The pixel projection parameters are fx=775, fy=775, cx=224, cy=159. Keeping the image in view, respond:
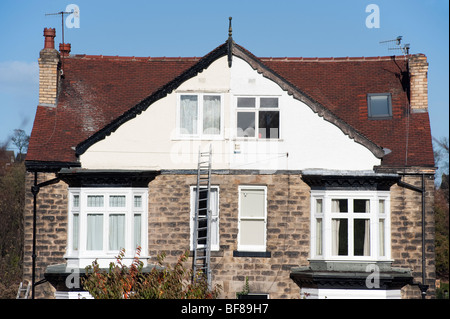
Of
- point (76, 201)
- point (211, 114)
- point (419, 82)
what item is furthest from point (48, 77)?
point (419, 82)

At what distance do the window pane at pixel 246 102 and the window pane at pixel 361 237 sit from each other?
4.71 metres

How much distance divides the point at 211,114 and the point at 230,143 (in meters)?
1.09

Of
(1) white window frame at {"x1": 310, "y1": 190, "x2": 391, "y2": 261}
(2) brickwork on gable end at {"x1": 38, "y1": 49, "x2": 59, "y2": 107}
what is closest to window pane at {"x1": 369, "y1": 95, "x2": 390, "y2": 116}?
(1) white window frame at {"x1": 310, "y1": 190, "x2": 391, "y2": 261}

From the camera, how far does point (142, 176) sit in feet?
76.2

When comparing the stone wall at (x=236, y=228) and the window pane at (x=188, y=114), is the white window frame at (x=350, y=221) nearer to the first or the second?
the stone wall at (x=236, y=228)

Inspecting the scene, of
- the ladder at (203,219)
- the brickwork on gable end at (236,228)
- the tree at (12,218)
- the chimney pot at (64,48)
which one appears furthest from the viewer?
the tree at (12,218)

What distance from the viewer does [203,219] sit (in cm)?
2306

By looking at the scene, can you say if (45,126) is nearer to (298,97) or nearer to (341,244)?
(298,97)

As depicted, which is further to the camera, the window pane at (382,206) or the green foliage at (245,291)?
the window pane at (382,206)

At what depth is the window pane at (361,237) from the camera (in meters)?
23.2

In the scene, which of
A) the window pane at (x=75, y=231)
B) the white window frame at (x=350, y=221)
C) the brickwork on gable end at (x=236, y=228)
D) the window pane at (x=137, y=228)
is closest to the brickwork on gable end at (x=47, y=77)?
the window pane at (x=75, y=231)

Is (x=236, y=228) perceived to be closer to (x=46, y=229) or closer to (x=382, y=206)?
(x=382, y=206)
